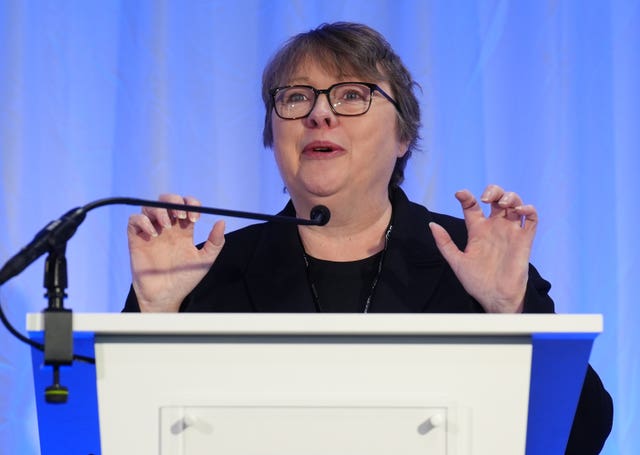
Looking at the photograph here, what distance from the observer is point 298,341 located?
0.84 meters

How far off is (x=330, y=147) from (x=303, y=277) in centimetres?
24

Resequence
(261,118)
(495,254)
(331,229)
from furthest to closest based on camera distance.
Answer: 1. (261,118)
2. (331,229)
3. (495,254)

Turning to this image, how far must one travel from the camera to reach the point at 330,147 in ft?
5.30

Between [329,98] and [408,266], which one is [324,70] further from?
[408,266]

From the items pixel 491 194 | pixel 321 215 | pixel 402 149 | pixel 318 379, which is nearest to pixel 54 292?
pixel 318 379

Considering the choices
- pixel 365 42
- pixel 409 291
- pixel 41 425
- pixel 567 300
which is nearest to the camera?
pixel 41 425

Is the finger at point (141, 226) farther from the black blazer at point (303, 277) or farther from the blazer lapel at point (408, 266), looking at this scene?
the blazer lapel at point (408, 266)

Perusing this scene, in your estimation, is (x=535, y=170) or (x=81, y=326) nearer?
(x=81, y=326)

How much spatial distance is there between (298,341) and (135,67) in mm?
1348

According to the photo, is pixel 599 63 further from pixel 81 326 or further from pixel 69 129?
pixel 81 326

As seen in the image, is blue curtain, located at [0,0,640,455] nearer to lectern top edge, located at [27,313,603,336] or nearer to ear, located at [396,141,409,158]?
ear, located at [396,141,409,158]

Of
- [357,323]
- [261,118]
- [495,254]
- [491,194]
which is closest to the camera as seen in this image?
[357,323]

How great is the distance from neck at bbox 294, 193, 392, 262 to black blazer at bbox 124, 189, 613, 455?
33 mm

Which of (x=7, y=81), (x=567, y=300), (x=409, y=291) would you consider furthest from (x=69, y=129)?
(x=567, y=300)
